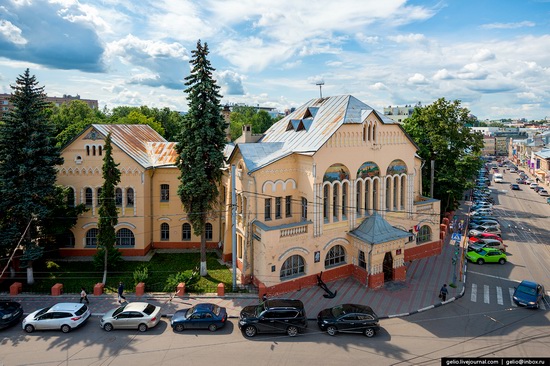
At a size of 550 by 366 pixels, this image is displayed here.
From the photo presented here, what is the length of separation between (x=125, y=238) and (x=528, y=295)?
3057 centimetres

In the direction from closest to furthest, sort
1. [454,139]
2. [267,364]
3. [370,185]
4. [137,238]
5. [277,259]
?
1. [267,364]
2. [277,259]
3. [370,185]
4. [137,238]
5. [454,139]

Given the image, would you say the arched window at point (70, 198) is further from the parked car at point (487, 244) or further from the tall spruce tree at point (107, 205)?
the parked car at point (487, 244)

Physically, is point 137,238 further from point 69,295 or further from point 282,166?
point 282,166

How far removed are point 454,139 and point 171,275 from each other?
34249mm

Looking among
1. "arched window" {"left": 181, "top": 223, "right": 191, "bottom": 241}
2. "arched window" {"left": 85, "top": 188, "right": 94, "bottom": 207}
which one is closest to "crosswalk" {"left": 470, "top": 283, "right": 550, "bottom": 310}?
"arched window" {"left": 181, "top": 223, "right": 191, "bottom": 241}

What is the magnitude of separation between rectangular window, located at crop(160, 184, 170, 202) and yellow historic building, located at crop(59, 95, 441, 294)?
9cm

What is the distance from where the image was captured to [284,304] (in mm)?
20781

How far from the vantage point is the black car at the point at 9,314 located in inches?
803

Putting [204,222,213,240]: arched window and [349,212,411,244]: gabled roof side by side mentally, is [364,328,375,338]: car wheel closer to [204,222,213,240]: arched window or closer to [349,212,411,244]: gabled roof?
[349,212,411,244]: gabled roof

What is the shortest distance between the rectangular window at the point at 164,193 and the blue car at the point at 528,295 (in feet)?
91.0

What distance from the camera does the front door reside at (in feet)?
90.5

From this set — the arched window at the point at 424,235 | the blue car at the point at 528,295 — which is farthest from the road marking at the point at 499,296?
the arched window at the point at 424,235

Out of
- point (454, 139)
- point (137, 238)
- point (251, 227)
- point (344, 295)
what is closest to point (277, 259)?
point (251, 227)

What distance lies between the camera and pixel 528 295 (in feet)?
75.7
